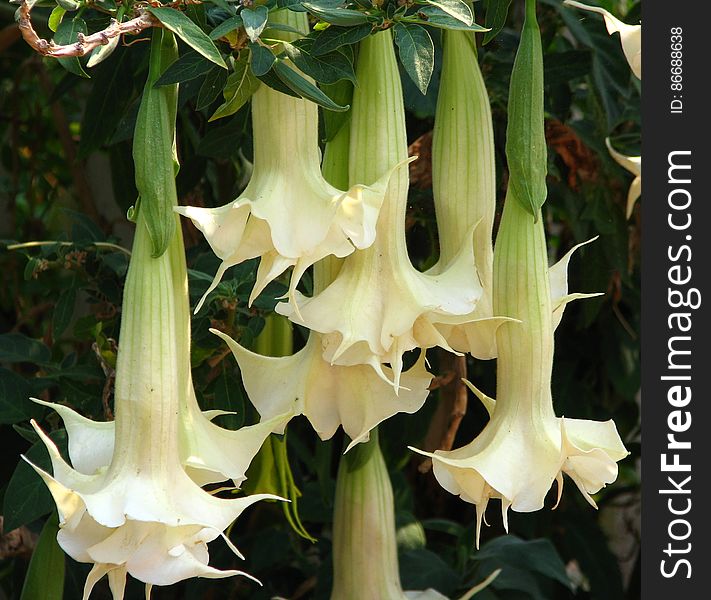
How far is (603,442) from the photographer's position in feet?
2.06

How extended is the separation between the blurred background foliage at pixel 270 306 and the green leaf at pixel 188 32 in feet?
0.18

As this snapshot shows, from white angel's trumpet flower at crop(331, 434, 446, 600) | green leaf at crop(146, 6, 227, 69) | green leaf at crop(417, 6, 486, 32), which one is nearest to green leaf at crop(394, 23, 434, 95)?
green leaf at crop(417, 6, 486, 32)

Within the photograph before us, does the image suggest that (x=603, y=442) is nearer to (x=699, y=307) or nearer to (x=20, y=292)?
(x=699, y=307)

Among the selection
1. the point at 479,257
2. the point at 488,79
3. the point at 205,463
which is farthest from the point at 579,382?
the point at 205,463

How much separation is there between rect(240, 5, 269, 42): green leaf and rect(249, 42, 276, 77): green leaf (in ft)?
0.05

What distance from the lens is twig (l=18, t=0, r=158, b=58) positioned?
50 centimetres

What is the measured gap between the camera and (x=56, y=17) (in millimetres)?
588

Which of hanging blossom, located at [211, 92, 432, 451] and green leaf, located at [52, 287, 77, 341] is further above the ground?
green leaf, located at [52, 287, 77, 341]

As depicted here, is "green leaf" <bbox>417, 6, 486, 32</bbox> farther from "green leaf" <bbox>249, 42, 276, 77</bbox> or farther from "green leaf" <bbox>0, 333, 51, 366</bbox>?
"green leaf" <bbox>0, 333, 51, 366</bbox>

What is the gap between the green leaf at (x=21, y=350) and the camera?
91cm

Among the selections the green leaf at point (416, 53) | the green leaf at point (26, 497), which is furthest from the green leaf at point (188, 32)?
the green leaf at point (26, 497)

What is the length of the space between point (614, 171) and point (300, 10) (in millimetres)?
598

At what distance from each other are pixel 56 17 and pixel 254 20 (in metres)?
0.13

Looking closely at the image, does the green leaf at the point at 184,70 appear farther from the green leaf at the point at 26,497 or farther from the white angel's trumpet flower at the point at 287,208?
the green leaf at the point at 26,497
